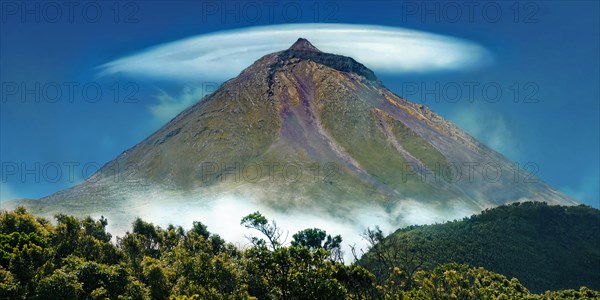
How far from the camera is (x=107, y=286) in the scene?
4384 centimetres

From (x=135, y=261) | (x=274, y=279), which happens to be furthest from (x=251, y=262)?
(x=135, y=261)

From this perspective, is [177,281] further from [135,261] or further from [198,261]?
[135,261]

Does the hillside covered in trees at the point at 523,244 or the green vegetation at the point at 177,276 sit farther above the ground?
the hillside covered in trees at the point at 523,244

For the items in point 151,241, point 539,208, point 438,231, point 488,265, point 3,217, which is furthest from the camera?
point 539,208

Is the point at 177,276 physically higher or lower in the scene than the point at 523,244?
lower

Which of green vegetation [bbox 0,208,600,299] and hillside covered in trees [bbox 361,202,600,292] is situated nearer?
green vegetation [bbox 0,208,600,299]

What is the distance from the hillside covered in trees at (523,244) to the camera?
11675cm

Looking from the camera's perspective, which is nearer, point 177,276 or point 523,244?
point 177,276

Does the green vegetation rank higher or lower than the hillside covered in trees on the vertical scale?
lower

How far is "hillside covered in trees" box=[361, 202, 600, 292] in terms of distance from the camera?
117 m

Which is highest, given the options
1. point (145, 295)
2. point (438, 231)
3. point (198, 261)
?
point (438, 231)

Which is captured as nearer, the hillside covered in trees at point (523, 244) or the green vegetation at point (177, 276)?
the green vegetation at point (177, 276)

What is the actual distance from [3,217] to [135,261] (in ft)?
54.6

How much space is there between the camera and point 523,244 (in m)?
131
